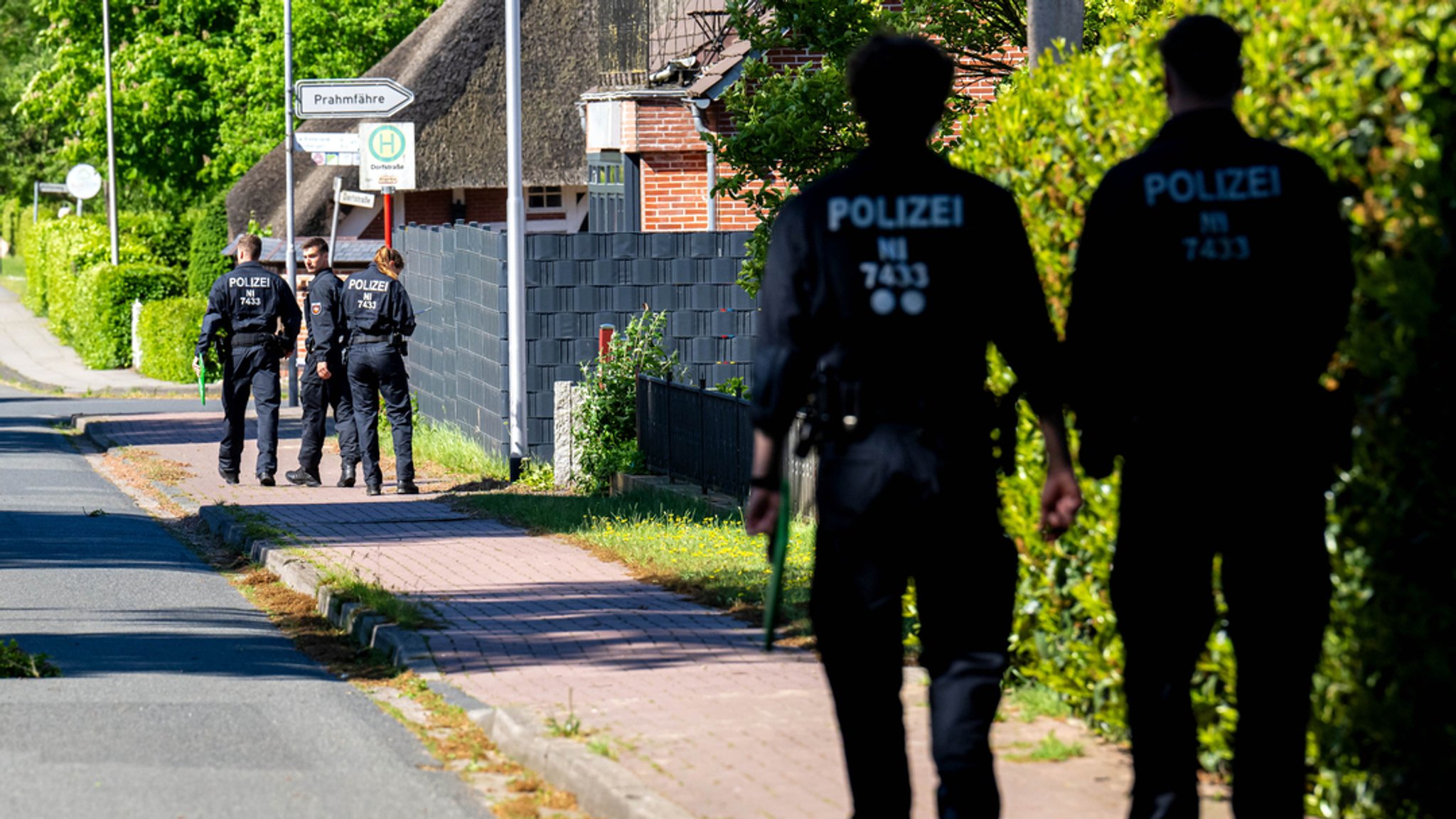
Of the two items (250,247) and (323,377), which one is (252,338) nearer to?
(250,247)

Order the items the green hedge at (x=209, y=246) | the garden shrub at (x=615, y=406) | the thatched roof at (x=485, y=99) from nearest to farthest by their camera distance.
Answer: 1. the garden shrub at (x=615, y=406)
2. the thatched roof at (x=485, y=99)
3. the green hedge at (x=209, y=246)

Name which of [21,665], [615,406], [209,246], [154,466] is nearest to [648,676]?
[21,665]

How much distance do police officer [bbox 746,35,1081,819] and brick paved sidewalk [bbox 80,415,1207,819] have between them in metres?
1.02

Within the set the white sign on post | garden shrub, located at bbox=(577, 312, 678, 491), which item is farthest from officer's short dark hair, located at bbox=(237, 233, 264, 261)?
garden shrub, located at bbox=(577, 312, 678, 491)

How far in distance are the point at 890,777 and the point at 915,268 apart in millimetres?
1180

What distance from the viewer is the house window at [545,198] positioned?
119ft

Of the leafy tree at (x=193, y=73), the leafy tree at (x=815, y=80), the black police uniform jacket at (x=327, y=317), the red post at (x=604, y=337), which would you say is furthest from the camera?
the leafy tree at (x=193, y=73)

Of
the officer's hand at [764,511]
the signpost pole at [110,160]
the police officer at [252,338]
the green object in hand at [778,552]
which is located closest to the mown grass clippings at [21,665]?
the green object in hand at [778,552]

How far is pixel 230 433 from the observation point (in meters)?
16.2

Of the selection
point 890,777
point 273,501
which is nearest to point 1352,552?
point 890,777

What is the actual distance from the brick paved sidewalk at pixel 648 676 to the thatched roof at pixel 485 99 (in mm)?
22095

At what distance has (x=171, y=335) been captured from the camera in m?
33.8

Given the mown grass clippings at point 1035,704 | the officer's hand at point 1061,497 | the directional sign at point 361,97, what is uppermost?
the directional sign at point 361,97

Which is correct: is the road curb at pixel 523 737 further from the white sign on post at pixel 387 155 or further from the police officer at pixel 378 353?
the white sign on post at pixel 387 155
